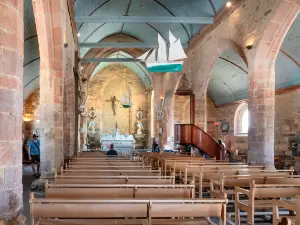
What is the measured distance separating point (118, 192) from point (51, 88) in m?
4.56

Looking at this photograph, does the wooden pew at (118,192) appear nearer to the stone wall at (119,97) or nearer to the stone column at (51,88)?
the stone column at (51,88)

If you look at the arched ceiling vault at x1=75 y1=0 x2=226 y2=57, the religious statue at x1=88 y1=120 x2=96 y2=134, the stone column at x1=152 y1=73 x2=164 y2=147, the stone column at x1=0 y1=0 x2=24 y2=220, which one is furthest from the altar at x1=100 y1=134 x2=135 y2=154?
the stone column at x1=0 y1=0 x2=24 y2=220

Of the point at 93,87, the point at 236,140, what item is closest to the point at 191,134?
the point at 236,140

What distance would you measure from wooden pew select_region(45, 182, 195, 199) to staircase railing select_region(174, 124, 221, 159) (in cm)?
948

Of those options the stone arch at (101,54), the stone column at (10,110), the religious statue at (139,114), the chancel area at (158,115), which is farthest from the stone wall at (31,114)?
the stone column at (10,110)

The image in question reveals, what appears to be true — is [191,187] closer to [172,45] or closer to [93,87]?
[172,45]

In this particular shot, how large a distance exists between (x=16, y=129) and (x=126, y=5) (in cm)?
1302

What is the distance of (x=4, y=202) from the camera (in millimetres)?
3021

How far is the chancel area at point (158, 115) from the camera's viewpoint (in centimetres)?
309

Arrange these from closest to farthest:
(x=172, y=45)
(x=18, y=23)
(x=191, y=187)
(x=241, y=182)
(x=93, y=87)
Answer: (x=18, y=23), (x=191, y=187), (x=241, y=182), (x=172, y=45), (x=93, y=87)

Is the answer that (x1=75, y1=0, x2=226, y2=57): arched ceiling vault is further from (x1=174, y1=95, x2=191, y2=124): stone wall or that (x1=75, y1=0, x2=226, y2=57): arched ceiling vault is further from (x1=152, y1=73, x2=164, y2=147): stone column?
(x1=174, y1=95, x2=191, y2=124): stone wall

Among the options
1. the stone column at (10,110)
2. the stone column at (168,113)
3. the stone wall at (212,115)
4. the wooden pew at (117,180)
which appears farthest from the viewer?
the stone wall at (212,115)

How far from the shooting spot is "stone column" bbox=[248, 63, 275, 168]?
9078 mm

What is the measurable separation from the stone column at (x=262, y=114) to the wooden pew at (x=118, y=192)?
5963mm
